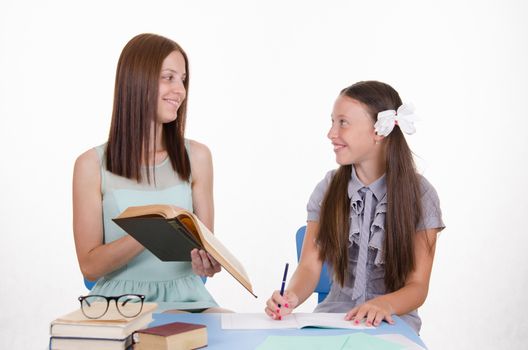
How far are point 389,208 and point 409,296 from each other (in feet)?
1.07

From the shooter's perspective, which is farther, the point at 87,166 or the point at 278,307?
the point at 87,166

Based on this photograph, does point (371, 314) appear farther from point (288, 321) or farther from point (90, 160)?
point (90, 160)

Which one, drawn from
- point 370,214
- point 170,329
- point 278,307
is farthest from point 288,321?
point 370,214

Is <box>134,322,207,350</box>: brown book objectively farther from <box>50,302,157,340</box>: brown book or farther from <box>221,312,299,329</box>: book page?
<box>221,312,299,329</box>: book page

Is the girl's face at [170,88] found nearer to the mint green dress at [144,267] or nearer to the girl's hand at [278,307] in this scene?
the mint green dress at [144,267]

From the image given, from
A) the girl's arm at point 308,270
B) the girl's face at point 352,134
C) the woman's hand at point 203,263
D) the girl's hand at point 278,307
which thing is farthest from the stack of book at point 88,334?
the girl's face at point 352,134

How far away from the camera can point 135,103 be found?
2.56 m

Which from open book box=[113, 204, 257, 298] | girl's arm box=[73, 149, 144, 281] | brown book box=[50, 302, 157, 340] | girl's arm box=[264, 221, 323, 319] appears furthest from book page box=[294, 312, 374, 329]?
girl's arm box=[73, 149, 144, 281]

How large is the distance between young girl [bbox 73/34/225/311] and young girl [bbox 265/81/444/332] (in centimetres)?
47

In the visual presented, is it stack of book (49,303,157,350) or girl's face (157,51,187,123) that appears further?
girl's face (157,51,187,123)

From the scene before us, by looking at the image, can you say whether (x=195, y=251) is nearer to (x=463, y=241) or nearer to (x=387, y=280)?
(x=387, y=280)

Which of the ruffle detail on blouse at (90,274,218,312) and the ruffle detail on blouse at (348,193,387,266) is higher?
the ruffle detail on blouse at (348,193,387,266)

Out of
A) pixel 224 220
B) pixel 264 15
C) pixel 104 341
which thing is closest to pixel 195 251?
pixel 104 341

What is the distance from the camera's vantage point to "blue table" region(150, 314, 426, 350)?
5.56 ft
